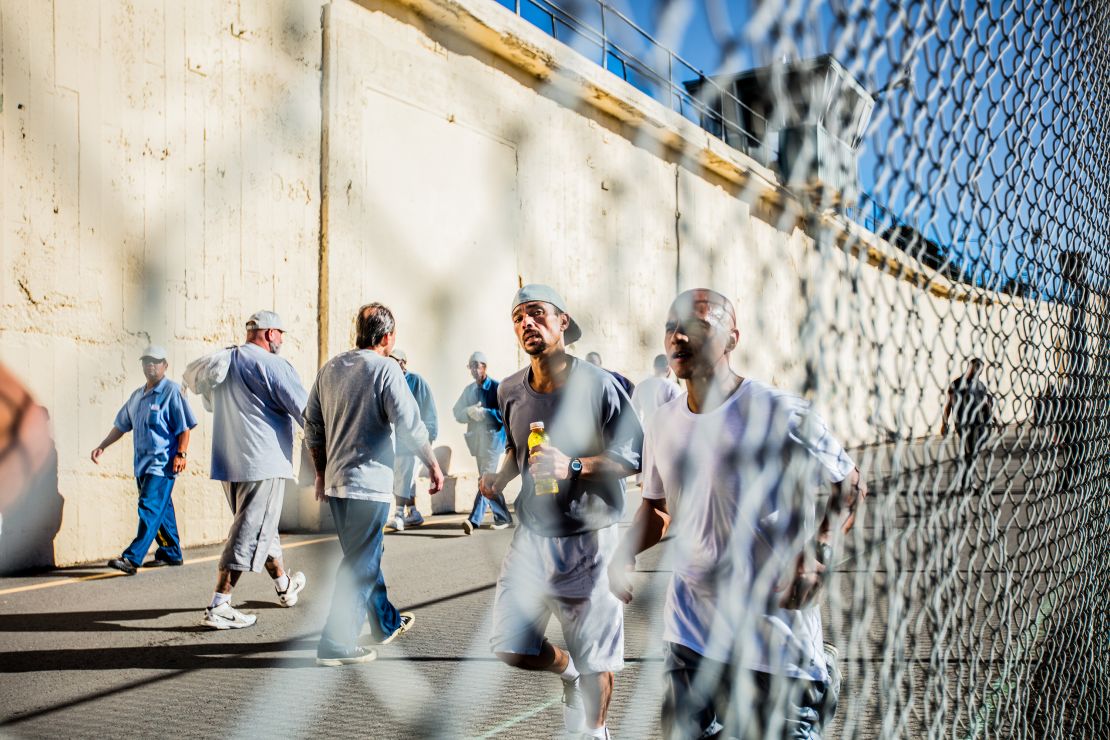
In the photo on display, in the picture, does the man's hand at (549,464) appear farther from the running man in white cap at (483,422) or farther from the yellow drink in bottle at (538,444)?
the running man in white cap at (483,422)

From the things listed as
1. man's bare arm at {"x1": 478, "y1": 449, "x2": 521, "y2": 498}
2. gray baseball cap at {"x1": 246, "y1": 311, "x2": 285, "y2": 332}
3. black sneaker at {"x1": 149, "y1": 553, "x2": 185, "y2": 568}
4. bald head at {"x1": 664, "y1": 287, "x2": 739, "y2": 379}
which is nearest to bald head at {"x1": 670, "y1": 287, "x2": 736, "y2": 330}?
bald head at {"x1": 664, "y1": 287, "x2": 739, "y2": 379}

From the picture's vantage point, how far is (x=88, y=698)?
4.34 metres

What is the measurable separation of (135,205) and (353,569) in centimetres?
482

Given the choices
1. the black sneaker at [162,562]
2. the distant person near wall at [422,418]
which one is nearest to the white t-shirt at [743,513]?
the black sneaker at [162,562]

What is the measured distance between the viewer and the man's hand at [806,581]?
4.39 ft

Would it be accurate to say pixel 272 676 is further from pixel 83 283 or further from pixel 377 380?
pixel 83 283

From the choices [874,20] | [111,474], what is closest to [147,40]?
[111,474]

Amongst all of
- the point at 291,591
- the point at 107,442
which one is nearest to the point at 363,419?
the point at 291,591

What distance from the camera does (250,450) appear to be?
232 inches

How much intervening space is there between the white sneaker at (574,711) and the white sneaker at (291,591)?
3.23m

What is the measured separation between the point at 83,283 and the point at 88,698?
14.7 ft

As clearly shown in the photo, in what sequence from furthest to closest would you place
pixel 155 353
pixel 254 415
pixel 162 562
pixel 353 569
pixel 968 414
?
pixel 162 562
pixel 155 353
pixel 254 415
pixel 353 569
pixel 968 414

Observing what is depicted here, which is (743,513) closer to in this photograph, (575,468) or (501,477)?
(575,468)

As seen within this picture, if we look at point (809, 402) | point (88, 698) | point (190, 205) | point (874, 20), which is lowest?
point (88, 698)
